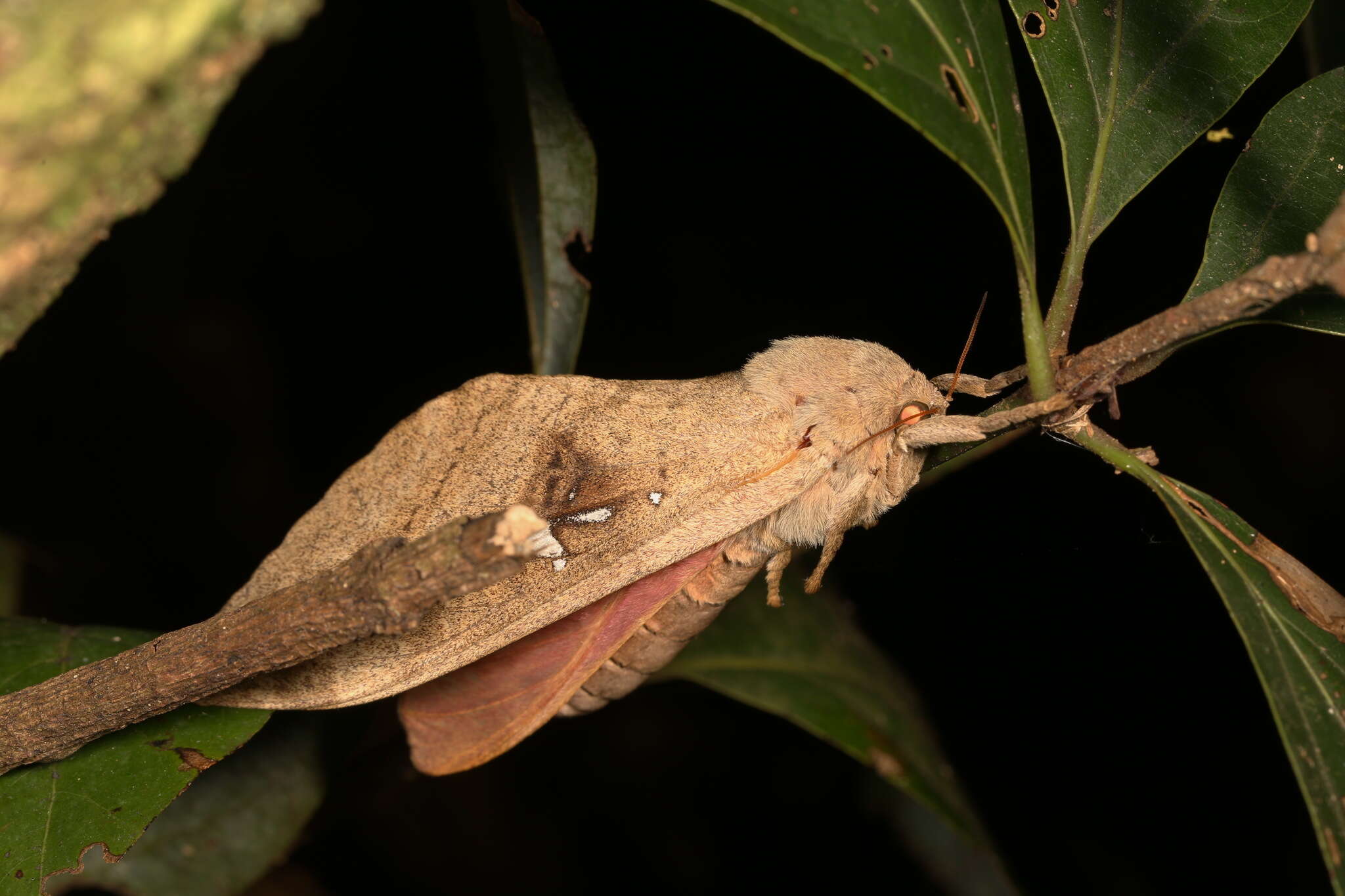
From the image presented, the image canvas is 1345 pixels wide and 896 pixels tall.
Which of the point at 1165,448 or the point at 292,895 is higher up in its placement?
the point at 1165,448

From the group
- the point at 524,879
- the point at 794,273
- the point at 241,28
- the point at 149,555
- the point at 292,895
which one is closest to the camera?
the point at 241,28

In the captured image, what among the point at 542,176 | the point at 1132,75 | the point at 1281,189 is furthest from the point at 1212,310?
the point at 542,176

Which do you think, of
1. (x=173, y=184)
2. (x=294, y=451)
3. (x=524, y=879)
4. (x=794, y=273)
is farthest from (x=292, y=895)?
(x=794, y=273)

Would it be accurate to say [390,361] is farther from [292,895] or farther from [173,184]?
[292,895]

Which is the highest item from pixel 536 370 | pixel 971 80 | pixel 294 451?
pixel 971 80

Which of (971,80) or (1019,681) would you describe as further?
(1019,681)

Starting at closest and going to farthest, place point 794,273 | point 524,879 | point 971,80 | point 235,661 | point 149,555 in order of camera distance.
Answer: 1. point 235,661
2. point 971,80
3. point 794,273
4. point 149,555
5. point 524,879

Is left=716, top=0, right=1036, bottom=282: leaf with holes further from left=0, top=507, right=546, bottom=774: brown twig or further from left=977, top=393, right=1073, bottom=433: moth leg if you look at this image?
left=0, top=507, right=546, bottom=774: brown twig
